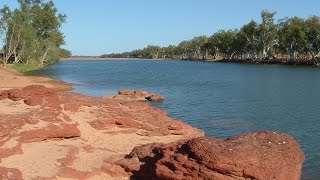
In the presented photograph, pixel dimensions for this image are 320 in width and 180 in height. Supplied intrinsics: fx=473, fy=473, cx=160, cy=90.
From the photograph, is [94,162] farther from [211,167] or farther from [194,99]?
[194,99]

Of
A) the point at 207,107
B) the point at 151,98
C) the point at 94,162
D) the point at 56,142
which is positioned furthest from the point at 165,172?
the point at 151,98

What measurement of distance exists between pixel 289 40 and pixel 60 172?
130 meters

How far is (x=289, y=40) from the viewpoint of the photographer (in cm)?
13625

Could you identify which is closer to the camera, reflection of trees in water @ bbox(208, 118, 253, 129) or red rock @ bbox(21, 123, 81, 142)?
red rock @ bbox(21, 123, 81, 142)

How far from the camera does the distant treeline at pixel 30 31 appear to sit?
8506 cm

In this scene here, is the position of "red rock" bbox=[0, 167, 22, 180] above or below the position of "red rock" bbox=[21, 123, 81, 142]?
below

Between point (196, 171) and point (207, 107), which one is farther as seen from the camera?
point (207, 107)

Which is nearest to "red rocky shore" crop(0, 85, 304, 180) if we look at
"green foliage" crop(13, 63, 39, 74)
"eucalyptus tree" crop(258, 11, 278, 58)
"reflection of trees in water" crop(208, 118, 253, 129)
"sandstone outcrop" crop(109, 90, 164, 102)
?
"reflection of trees in water" crop(208, 118, 253, 129)

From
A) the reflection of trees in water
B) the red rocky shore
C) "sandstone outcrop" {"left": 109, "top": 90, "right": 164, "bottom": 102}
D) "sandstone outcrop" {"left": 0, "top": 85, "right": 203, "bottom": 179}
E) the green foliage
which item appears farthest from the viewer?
the green foliage

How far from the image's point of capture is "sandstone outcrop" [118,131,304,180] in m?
11.9

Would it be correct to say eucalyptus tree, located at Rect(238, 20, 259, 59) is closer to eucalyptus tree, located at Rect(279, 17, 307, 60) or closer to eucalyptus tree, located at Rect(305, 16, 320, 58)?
eucalyptus tree, located at Rect(279, 17, 307, 60)

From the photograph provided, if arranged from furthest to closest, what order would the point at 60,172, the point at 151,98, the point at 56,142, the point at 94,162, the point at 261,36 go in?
the point at 261,36 → the point at 151,98 → the point at 56,142 → the point at 94,162 → the point at 60,172

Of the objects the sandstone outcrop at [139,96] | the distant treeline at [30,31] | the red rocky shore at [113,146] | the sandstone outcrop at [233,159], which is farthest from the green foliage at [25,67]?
the sandstone outcrop at [233,159]

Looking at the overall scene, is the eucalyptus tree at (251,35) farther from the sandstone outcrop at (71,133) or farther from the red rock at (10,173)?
the red rock at (10,173)
